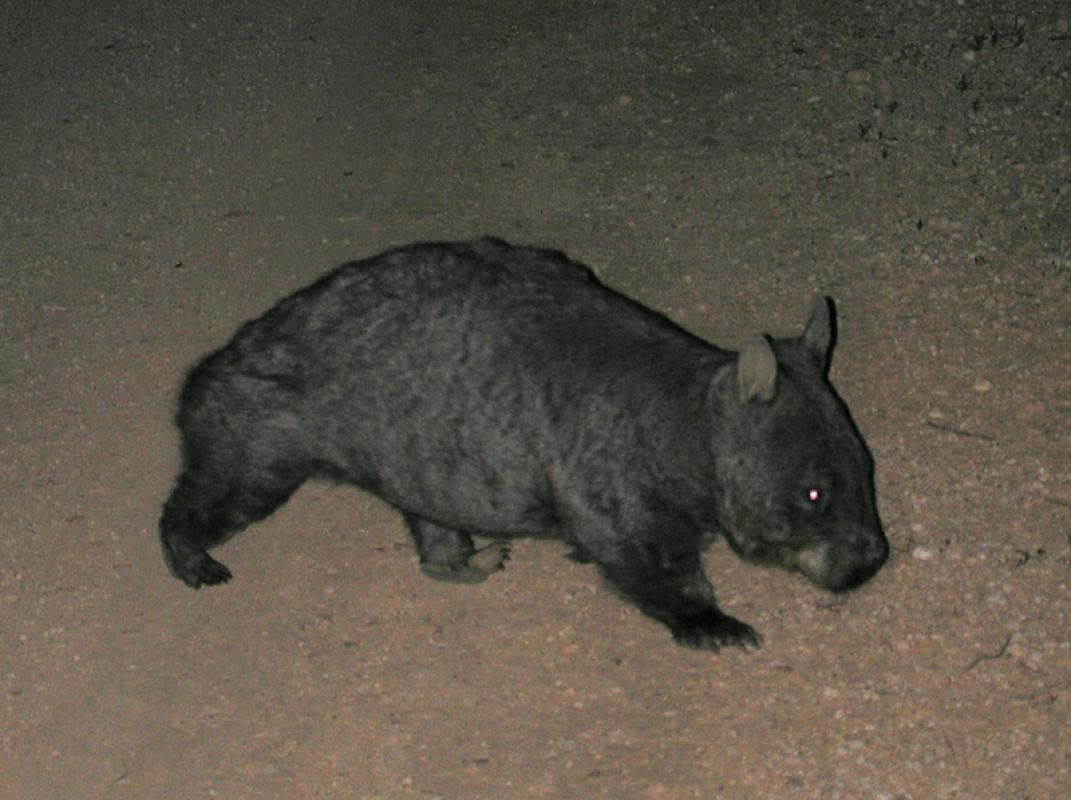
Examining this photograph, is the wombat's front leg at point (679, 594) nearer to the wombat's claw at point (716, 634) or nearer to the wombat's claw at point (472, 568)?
the wombat's claw at point (716, 634)

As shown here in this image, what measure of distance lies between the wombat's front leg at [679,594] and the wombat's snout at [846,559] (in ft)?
1.39

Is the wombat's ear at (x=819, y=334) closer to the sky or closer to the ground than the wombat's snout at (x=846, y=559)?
closer to the sky

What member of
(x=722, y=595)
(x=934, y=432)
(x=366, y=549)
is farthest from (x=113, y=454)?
(x=934, y=432)

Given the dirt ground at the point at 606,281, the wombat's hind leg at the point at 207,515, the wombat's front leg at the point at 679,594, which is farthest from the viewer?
the wombat's hind leg at the point at 207,515

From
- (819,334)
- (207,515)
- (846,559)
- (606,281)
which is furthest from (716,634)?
(606,281)

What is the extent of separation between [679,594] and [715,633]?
18 centimetres

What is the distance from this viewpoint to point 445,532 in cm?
621

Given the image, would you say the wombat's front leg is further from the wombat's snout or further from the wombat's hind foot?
the wombat's hind foot

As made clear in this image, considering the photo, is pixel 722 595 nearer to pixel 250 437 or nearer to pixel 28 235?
pixel 250 437

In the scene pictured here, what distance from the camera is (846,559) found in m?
5.19

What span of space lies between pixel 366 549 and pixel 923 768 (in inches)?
Answer: 95.3

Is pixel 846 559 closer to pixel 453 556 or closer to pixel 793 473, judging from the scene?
pixel 793 473

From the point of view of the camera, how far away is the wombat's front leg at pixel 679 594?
553 centimetres

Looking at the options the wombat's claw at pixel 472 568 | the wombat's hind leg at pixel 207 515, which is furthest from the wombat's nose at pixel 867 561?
the wombat's hind leg at pixel 207 515
